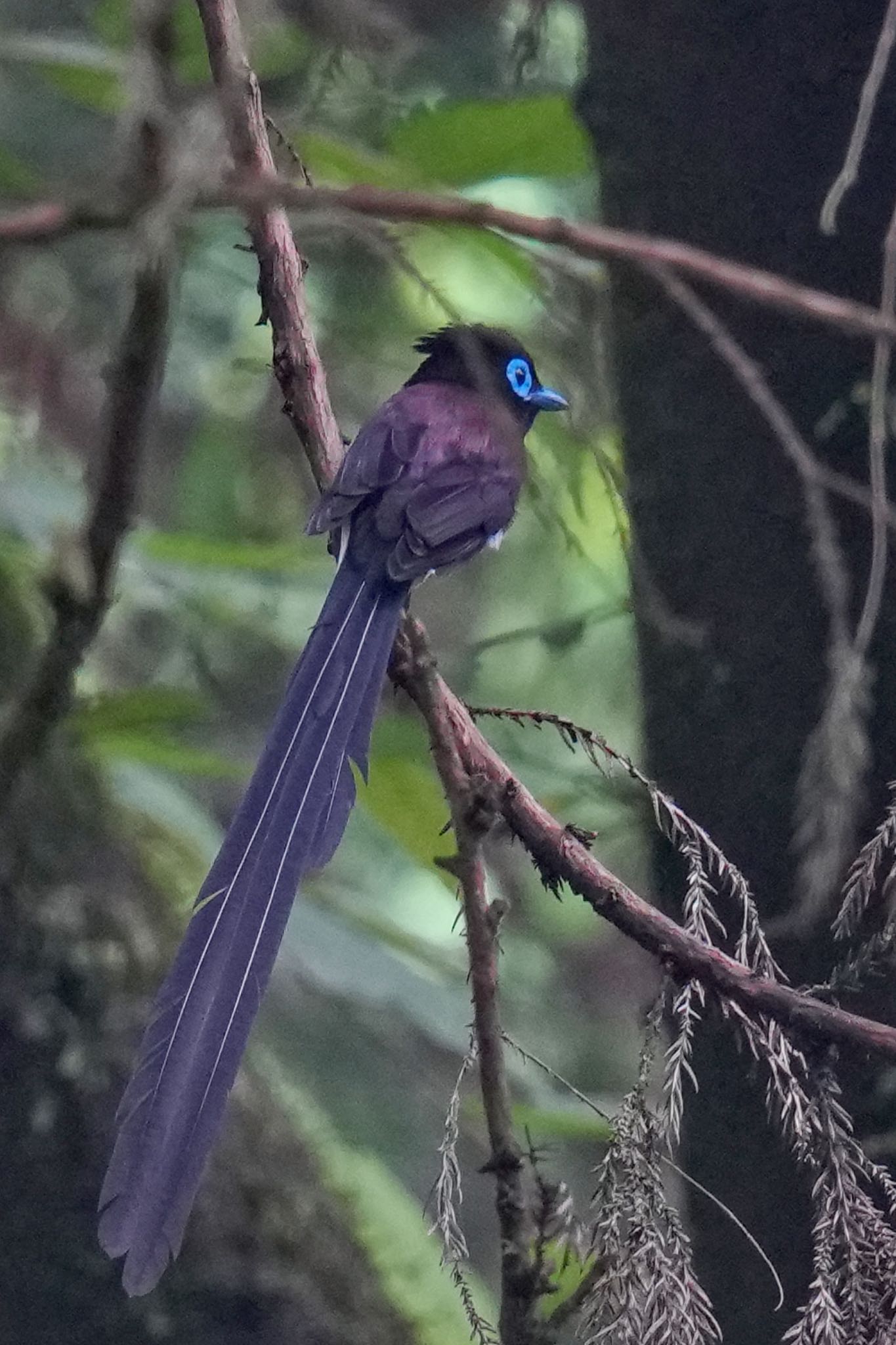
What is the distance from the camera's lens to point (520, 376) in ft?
8.36

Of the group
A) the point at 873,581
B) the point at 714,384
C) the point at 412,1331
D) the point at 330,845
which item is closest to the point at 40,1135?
the point at 412,1331

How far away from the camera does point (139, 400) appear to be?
1.37 m

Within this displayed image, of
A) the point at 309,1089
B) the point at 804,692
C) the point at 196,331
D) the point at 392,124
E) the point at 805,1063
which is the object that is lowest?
the point at 805,1063

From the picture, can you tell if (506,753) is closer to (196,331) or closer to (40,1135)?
(40,1135)

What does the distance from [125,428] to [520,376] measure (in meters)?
1.23

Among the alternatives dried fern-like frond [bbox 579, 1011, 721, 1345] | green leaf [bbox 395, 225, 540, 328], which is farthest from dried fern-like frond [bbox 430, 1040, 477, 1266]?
green leaf [bbox 395, 225, 540, 328]

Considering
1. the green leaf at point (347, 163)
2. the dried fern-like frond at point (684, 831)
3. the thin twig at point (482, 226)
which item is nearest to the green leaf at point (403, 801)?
the dried fern-like frond at point (684, 831)

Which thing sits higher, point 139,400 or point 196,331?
point 196,331

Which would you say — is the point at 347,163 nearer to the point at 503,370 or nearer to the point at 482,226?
the point at 503,370

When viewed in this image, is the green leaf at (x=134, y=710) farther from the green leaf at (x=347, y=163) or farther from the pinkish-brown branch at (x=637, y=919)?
the green leaf at (x=347, y=163)

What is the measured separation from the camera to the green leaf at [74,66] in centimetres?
174

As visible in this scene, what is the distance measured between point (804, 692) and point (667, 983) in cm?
78

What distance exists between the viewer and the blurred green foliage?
1.86 m

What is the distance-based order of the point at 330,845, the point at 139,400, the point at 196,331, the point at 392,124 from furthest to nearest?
the point at 196,331 → the point at 392,124 → the point at 330,845 → the point at 139,400
